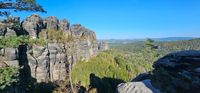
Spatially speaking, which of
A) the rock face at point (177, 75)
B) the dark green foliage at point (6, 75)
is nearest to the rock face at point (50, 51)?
the rock face at point (177, 75)

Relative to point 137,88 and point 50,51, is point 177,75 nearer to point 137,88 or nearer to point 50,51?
point 137,88

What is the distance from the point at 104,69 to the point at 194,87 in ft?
301

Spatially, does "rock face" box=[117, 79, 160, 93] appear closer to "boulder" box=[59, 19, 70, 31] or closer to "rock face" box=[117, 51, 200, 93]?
"rock face" box=[117, 51, 200, 93]

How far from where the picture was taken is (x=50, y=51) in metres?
88.8

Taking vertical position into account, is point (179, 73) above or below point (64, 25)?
below

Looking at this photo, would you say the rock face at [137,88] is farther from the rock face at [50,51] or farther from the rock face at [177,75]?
the rock face at [50,51]

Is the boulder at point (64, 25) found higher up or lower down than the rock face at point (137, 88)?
higher up

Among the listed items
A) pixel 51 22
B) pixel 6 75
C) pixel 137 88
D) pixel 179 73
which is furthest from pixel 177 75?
pixel 51 22

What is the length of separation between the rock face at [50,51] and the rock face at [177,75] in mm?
51357

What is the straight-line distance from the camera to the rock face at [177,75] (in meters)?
15.3

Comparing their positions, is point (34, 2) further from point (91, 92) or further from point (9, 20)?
point (91, 92)

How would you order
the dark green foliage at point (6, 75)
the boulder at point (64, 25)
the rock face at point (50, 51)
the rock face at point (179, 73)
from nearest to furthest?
1. the dark green foliage at point (6, 75)
2. the rock face at point (179, 73)
3. the rock face at point (50, 51)
4. the boulder at point (64, 25)

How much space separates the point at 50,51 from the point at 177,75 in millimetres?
74538

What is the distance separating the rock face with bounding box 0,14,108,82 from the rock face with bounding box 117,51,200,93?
2022 inches
